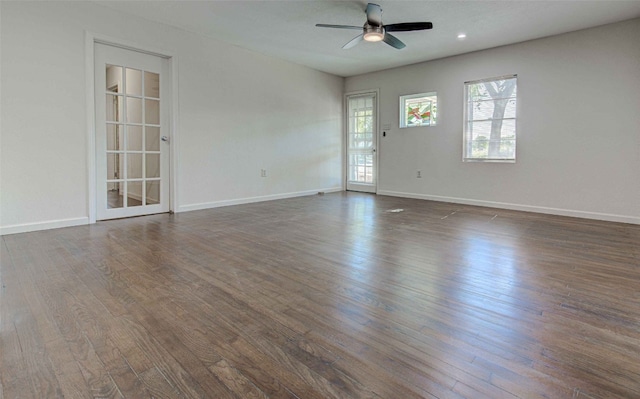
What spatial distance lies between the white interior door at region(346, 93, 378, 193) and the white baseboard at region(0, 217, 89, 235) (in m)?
5.23

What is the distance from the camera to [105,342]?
1558 millimetres

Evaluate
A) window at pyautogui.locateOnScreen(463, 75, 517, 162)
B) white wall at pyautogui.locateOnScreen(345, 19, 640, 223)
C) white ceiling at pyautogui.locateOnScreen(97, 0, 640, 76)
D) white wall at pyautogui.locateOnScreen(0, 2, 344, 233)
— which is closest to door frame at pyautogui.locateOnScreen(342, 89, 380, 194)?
white wall at pyautogui.locateOnScreen(0, 2, 344, 233)

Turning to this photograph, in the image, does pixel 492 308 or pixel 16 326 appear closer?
pixel 16 326

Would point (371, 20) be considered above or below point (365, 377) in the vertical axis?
above

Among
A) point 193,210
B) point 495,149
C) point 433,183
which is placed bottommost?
point 193,210

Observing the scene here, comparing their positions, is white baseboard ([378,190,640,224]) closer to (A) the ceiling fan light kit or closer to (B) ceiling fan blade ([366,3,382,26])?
(A) the ceiling fan light kit

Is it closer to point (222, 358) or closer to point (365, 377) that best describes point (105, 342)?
point (222, 358)

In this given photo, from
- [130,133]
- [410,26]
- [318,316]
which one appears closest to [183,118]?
[130,133]

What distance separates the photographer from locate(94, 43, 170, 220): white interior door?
420 cm

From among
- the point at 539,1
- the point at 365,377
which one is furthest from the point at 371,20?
the point at 365,377

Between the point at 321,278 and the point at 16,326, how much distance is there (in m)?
1.67

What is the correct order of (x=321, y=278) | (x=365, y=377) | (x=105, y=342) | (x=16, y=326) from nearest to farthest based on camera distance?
(x=365, y=377), (x=105, y=342), (x=16, y=326), (x=321, y=278)

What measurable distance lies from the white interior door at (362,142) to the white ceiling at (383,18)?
6.01 ft

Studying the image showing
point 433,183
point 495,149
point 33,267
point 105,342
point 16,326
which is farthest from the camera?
point 433,183
